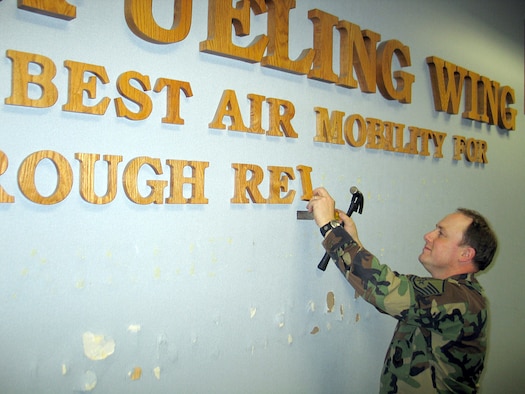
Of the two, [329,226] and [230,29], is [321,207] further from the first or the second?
[230,29]

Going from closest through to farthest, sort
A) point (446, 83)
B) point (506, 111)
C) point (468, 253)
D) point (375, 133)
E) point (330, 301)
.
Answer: point (468, 253)
point (330, 301)
point (375, 133)
point (446, 83)
point (506, 111)

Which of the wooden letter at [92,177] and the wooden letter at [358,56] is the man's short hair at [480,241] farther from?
the wooden letter at [92,177]

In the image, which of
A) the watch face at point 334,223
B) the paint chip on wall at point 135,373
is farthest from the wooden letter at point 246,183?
the paint chip on wall at point 135,373

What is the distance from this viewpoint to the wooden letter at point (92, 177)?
3.91 ft

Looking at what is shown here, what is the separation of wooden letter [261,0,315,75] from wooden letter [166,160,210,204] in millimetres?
418

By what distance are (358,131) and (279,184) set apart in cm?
45

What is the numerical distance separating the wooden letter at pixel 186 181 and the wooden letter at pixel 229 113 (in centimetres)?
13

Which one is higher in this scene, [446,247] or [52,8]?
[52,8]

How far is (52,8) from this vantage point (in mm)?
1123

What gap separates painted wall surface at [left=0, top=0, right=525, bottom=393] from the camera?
1.15 metres

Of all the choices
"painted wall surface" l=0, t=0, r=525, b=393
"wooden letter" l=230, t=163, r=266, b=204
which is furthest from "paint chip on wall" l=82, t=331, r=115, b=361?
"wooden letter" l=230, t=163, r=266, b=204

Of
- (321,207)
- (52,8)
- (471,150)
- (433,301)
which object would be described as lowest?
(433,301)

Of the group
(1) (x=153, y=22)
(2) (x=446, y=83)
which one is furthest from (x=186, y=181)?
(2) (x=446, y=83)

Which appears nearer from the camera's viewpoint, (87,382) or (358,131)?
(87,382)
